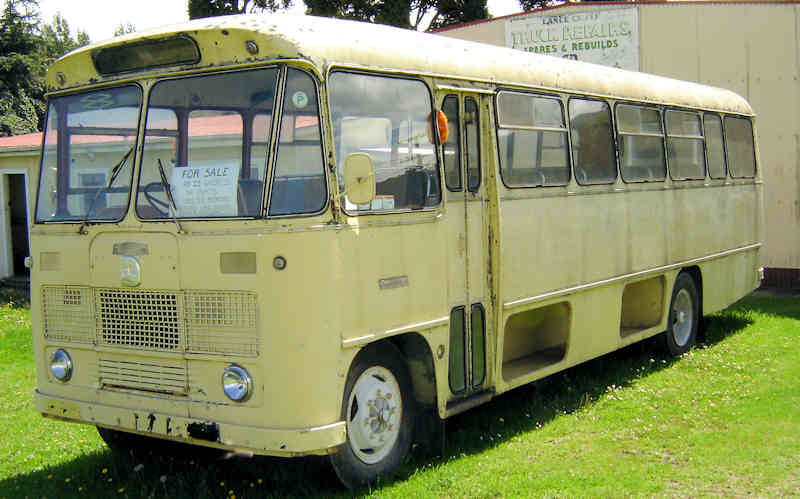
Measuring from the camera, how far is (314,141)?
17.6ft

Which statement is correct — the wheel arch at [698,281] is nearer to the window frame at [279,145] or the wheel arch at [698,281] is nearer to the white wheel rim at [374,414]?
the white wheel rim at [374,414]

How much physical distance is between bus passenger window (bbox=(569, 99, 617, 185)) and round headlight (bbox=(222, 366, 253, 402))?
12.9 feet

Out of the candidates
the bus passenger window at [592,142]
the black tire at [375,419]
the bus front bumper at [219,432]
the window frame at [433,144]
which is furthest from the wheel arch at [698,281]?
the bus front bumper at [219,432]

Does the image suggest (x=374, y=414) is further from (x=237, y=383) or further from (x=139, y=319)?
(x=139, y=319)

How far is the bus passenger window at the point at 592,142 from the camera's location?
8.16 m

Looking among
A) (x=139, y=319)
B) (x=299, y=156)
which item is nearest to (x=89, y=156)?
(x=139, y=319)

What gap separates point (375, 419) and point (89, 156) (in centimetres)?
263

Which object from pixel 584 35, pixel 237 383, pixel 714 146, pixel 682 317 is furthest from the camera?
pixel 584 35

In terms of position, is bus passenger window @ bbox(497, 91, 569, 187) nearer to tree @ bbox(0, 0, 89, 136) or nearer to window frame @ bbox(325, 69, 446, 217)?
window frame @ bbox(325, 69, 446, 217)

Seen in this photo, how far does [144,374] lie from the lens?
18.8ft

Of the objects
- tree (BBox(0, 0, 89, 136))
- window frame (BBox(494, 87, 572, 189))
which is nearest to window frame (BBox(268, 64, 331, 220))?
window frame (BBox(494, 87, 572, 189))

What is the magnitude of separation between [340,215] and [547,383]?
13.7 ft

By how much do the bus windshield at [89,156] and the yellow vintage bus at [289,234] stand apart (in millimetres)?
16

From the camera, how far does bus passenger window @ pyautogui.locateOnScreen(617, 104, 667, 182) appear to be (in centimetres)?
898
